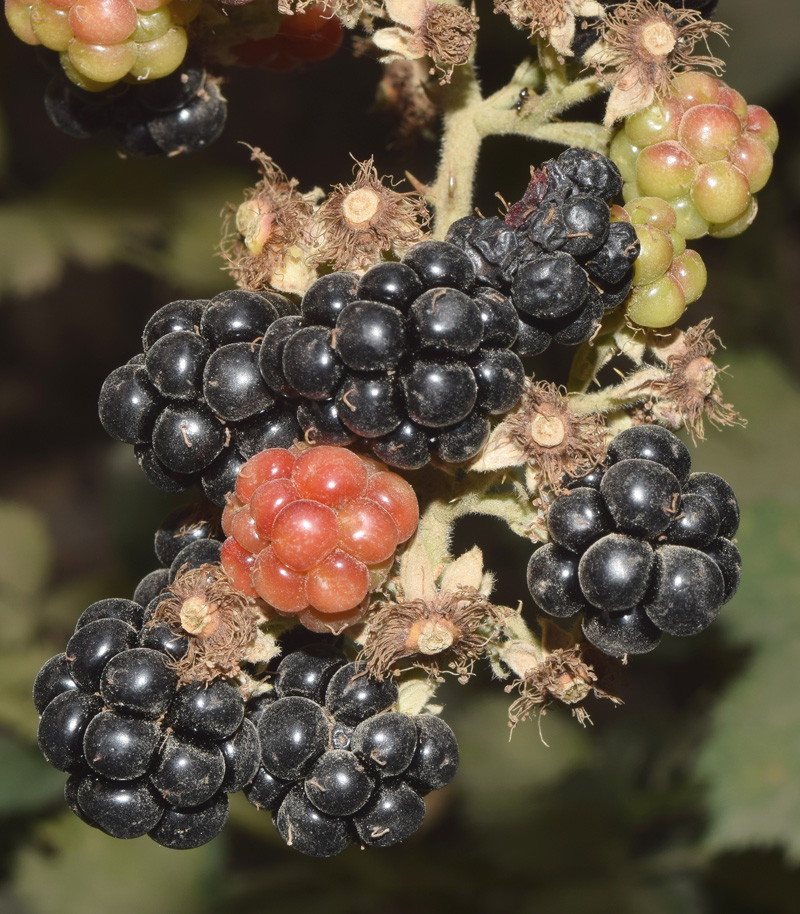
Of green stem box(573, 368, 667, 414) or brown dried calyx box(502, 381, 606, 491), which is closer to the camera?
brown dried calyx box(502, 381, 606, 491)

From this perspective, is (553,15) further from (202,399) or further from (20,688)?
(20,688)

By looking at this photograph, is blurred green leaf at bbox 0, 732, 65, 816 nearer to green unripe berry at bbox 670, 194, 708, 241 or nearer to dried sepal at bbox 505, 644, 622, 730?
dried sepal at bbox 505, 644, 622, 730

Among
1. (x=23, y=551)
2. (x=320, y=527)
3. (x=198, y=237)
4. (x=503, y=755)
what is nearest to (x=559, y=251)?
(x=320, y=527)

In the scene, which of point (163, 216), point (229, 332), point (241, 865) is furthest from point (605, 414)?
point (241, 865)

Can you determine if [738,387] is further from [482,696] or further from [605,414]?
[605,414]

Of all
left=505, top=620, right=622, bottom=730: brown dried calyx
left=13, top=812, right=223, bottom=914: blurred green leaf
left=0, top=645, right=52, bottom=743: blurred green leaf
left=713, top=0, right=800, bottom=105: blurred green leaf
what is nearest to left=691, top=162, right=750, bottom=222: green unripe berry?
left=505, top=620, right=622, bottom=730: brown dried calyx
